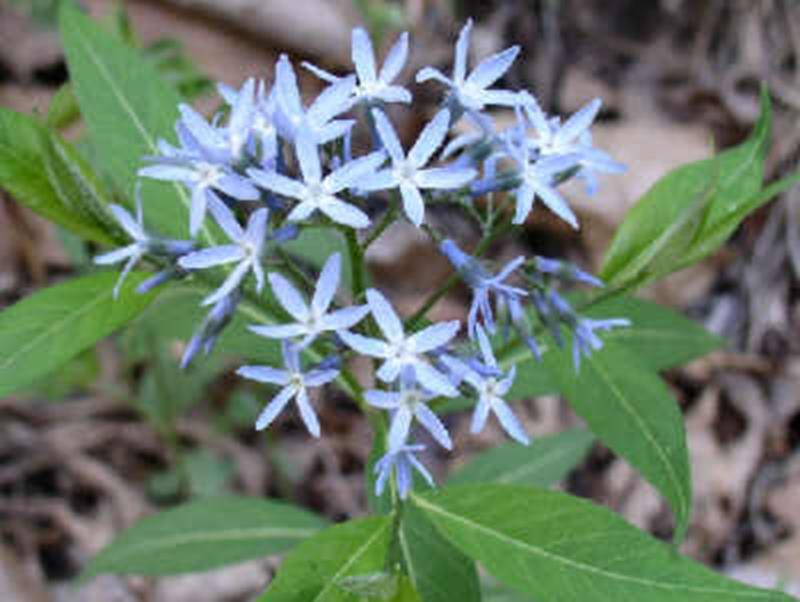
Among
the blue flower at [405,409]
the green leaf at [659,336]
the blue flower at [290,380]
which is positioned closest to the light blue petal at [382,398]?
the blue flower at [405,409]

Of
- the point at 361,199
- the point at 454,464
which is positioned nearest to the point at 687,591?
the point at 361,199

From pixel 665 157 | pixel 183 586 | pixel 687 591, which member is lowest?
pixel 183 586

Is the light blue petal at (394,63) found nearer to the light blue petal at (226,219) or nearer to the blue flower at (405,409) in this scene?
the light blue petal at (226,219)

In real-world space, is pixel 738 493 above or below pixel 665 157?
below

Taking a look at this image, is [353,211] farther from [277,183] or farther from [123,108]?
[123,108]

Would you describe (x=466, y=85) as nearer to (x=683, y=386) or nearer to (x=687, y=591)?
(x=687, y=591)

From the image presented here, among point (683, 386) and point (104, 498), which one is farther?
point (683, 386)

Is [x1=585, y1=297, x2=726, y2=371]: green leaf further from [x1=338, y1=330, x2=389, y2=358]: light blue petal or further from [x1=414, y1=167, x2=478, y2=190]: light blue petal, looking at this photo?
[x1=338, y1=330, x2=389, y2=358]: light blue petal
